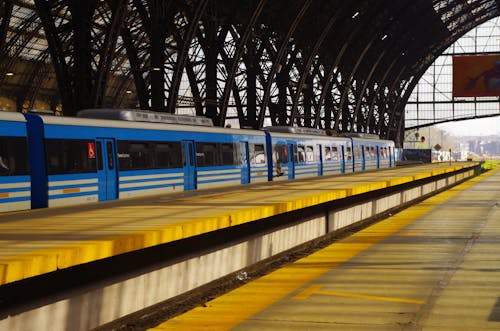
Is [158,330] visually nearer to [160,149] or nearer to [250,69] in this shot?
[160,149]

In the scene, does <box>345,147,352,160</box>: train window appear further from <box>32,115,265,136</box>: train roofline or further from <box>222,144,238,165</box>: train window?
<box>222,144,238,165</box>: train window

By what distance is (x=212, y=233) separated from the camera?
12430mm

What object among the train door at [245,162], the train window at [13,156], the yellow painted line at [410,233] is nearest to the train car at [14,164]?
the train window at [13,156]

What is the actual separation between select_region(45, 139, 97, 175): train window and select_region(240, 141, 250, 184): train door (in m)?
10.9

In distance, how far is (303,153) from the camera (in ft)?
128

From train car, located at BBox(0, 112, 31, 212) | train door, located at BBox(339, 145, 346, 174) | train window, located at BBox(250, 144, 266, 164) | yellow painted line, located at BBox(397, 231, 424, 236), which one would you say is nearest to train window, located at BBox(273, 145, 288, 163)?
train window, located at BBox(250, 144, 266, 164)

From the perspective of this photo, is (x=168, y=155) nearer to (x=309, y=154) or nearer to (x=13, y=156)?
(x=13, y=156)

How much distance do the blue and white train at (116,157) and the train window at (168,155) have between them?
30 millimetres

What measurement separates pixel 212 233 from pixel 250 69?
121 ft

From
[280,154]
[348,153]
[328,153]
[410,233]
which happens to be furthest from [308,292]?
[348,153]

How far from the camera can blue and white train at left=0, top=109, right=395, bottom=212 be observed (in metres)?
17.2

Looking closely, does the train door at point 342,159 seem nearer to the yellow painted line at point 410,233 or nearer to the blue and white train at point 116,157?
the blue and white train at point 116,157

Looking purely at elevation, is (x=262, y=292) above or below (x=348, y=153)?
below

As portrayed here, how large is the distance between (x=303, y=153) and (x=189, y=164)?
14316 millimetres
